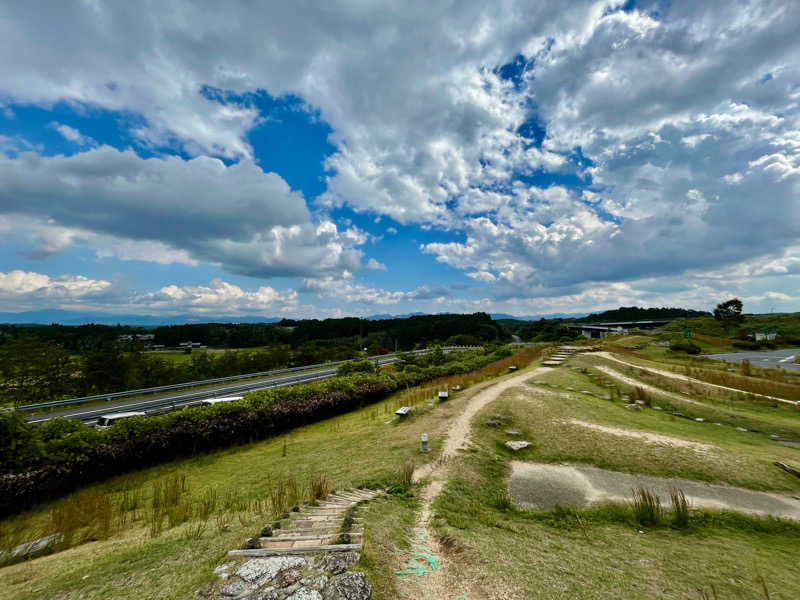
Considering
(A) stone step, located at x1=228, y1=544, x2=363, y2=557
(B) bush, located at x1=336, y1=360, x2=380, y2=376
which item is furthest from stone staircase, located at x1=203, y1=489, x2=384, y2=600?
(B) bush, located at x1=336, y1=360, x2=380, y2=376

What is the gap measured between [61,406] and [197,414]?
17.1m

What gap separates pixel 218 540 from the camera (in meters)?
4.63

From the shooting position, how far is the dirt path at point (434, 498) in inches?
143

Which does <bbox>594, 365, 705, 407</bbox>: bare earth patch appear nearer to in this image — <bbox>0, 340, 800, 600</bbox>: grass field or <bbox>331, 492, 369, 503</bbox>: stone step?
<bbox>0, 340, 800, 600</bbox>: grass field

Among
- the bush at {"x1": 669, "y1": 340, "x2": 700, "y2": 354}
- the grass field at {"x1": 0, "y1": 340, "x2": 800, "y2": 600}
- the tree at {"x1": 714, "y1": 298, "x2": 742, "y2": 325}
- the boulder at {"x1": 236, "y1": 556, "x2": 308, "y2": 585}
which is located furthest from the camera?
the tree at {"x1": 714, "y1": 298, "x2": 742, "y2": 325}

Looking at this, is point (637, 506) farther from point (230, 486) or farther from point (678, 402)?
point (678, 402)

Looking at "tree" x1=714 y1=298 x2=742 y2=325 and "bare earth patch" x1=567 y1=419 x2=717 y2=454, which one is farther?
"tree" x1=714 y1=298 x2=742 y2=325

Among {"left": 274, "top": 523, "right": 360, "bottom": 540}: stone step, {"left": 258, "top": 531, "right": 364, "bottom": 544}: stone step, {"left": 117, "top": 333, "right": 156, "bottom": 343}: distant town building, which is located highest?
{"left": 117, "top": 333, "right": 156, "bottom": 343}: distant town building

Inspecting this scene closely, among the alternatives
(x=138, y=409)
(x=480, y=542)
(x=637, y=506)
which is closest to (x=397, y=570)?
(x=480, y=542)

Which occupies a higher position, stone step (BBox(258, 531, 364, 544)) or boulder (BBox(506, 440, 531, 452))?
stone step (BBox(258, 531, 364, 544))

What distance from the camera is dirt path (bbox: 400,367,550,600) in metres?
3.62

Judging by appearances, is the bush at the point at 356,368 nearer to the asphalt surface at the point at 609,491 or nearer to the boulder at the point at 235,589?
the asphalt surface at the point at 609,491

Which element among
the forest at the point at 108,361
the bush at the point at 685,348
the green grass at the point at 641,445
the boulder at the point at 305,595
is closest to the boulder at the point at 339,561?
the boulder at the point at 305,595

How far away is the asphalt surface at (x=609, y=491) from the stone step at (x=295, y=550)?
484cm
